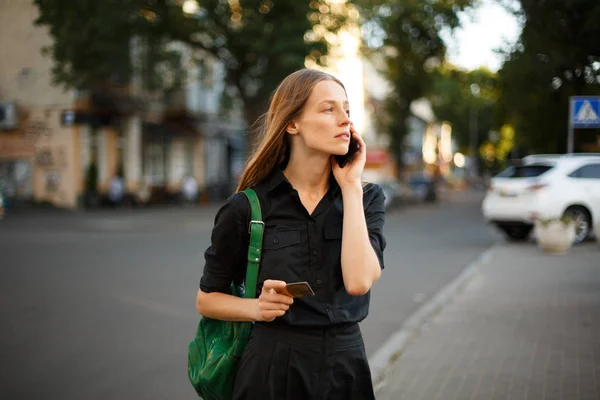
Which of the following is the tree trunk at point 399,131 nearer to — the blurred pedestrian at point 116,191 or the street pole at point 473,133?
the blurred pedestrian at point 116,191

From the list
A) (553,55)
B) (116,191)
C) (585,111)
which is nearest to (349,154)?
(553,55)

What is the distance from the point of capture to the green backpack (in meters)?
2.32

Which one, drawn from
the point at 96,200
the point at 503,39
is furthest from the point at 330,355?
the point at 96,200

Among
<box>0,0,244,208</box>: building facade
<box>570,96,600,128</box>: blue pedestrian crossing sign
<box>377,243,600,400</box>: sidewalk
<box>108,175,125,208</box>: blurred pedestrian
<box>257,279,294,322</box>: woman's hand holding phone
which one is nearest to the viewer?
<box>257,279,294,322</box>: woman's hand holding phone

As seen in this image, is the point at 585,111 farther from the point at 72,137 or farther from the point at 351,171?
the point at 72,137

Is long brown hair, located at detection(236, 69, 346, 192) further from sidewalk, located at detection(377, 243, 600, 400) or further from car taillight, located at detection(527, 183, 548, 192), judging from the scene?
car taillight, located at detection(527, 183, 548, 192)

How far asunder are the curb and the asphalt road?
198 millimetres

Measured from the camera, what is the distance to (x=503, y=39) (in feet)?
29.3

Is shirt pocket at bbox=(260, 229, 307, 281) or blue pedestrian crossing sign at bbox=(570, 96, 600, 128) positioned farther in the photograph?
blue pedestrian crossing sign at bbox=(570, 96, 600, 128)

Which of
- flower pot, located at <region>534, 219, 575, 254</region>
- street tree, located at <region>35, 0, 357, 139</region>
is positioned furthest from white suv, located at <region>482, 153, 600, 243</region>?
street tree, located at <region>35, 0, 357, 139</region>

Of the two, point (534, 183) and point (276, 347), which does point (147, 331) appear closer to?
point (276, 347)

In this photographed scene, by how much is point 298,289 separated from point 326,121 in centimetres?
59

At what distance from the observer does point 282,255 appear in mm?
2305

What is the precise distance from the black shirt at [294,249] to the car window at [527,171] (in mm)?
14780
